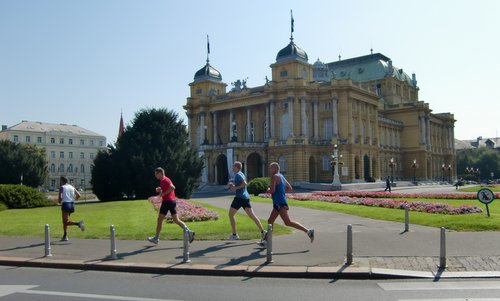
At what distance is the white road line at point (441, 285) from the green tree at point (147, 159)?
28305 millimetres

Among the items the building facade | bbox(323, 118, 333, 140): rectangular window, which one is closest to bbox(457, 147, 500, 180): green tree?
bbox(323, 118, 333, 140): rectangular window

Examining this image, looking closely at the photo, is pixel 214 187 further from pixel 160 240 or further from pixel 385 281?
pixel 385 281

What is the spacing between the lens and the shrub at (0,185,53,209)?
102 ft

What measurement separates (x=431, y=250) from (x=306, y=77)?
7091cm

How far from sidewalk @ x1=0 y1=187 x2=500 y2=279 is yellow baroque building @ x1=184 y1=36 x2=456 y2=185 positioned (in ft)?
195

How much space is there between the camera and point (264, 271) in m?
10.6

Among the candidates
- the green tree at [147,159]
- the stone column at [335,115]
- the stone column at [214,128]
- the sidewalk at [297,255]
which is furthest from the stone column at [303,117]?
the sidewalk at [297,255]

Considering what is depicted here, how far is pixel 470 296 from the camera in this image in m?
8.55

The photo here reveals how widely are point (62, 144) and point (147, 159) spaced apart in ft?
271

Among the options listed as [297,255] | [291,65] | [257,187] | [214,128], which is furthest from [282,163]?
[297,255]

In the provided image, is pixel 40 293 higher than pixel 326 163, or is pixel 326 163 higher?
pixel 326 163

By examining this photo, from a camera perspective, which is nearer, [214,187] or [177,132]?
[177,132]

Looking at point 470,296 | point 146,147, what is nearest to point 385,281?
point 470,296

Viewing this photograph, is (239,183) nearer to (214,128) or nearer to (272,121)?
(272,121)
